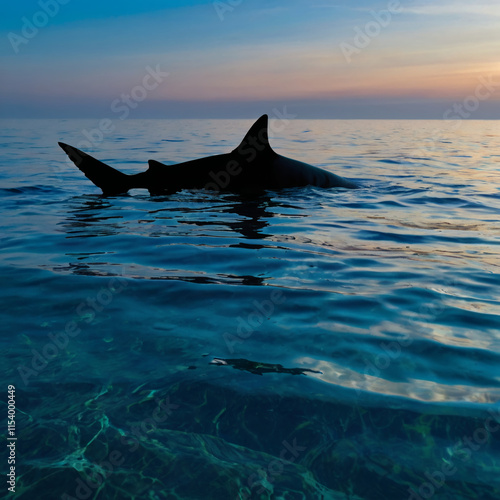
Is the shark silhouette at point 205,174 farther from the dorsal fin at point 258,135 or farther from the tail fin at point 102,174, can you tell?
the dorsal fin at point 258,135

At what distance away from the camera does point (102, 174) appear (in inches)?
453

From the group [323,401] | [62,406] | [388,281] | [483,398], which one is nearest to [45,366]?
[62,406]

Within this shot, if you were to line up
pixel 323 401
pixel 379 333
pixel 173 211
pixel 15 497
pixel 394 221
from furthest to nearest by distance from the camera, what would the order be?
A: pixel 173 211, pixel 394 221, pixel 379 333, pixel 323 401, pixel 15 497

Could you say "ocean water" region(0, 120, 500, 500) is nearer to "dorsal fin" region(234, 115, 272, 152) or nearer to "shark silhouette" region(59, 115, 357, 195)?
"dorsal fin" region(234, 115, 272, 152)

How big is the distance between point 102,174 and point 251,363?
28.6 feet

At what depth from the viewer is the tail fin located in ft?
36.5

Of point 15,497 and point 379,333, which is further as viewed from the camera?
point 379,333

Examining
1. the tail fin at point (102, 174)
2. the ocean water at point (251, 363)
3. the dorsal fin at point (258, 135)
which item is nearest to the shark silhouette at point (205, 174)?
the tail fin at point (102, 174)

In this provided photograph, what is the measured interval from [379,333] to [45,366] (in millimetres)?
2566

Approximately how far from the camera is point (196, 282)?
225 inches

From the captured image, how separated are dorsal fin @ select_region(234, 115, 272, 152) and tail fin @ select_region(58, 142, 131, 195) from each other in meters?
2.74

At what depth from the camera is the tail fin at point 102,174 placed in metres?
11.1

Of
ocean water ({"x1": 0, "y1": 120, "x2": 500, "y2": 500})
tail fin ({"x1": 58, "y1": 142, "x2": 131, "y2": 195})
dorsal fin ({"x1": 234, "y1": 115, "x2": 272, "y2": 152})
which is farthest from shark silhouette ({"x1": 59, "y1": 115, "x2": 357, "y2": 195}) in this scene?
ocean water ({"x1": 0, "y1": 120, "x2": 500, "y2": 500})

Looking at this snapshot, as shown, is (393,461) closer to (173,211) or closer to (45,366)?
(45,366)
